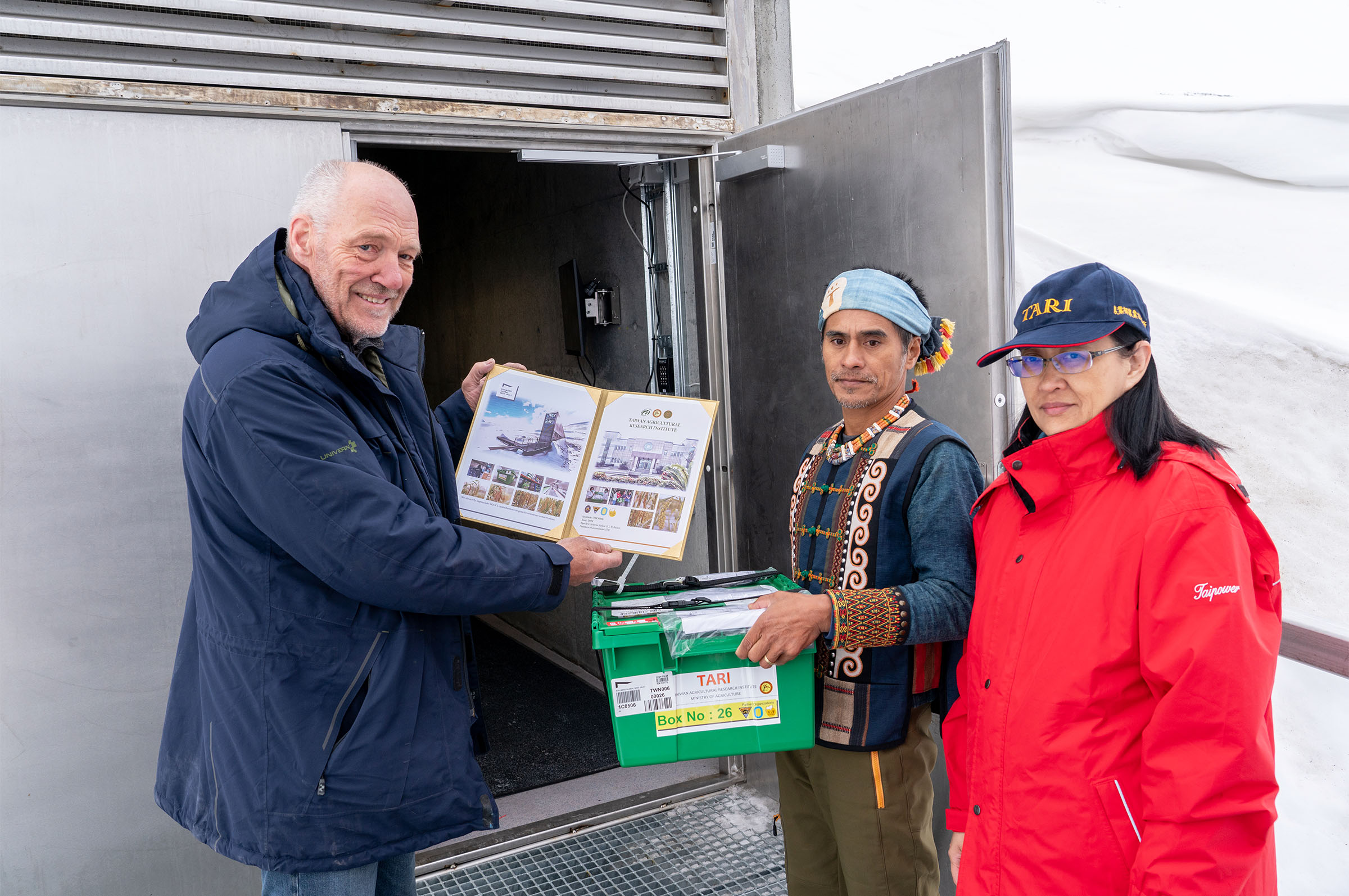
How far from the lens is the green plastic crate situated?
6.48 feet

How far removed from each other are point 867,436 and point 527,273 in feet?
13.2

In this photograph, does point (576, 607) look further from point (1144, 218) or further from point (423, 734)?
point (1144, 218)

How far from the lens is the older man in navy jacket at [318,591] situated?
1732 millimetres

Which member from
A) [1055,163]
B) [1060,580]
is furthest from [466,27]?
[1055,163]

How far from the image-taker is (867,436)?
6.70 ft

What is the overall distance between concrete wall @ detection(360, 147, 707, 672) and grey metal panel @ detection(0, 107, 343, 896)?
1.84 m

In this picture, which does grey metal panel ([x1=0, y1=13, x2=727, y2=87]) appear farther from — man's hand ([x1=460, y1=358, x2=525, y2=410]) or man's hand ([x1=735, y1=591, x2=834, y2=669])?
man's hand ([x1=735, y1=591, x2=834, y2=669])

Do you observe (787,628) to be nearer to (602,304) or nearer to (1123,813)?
(1123,813)

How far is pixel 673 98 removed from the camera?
337cm

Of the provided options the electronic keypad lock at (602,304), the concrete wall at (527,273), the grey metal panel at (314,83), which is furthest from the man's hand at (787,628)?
the electronic keypad lock at (602,304)

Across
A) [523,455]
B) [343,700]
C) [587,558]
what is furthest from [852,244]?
[343,700]

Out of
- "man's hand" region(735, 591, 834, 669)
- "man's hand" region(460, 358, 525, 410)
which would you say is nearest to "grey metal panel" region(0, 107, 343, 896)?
"man's hand" region(460, 358, 525, 410)

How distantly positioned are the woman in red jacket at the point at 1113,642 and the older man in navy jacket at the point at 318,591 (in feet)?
3.16

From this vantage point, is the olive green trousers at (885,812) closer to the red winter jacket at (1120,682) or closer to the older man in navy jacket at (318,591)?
the red winter jacket at (1120,682)
